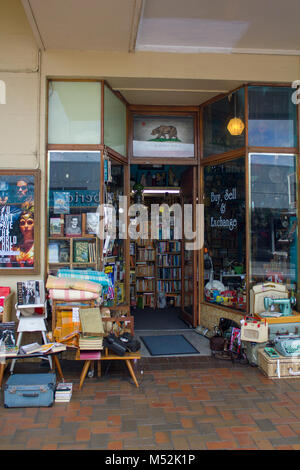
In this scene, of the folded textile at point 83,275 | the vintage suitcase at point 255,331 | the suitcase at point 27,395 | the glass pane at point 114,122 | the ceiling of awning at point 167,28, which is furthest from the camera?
the glass pane at point 114,122

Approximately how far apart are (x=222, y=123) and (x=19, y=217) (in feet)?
10.8

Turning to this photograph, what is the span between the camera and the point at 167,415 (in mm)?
3344

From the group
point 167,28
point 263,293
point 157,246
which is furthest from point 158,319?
point 167,28

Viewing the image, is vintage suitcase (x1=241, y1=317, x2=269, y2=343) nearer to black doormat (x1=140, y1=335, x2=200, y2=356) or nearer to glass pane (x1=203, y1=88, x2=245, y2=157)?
black doormat (x1=140, y1=335, x2=200, y2=356)

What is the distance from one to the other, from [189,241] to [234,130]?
2036 mm

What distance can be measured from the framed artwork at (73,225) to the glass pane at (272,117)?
8.68 feet

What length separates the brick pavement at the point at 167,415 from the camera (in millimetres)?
2918

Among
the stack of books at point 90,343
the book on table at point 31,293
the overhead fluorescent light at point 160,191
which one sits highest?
the overhead fluorescent light at point 160,191

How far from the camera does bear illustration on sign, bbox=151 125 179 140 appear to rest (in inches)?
238

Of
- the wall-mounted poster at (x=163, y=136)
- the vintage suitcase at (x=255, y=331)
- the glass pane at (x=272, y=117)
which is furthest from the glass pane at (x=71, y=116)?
the vintage suitcase at (x=255, y=331)

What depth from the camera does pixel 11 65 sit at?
16.0 ft

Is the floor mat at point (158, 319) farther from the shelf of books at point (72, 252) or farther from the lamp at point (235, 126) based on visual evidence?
the lamp at point (235, 126)

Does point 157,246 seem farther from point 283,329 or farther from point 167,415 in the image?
point 167,415

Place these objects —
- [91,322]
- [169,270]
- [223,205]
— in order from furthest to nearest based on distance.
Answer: [169,270], [223,205], [91,322]
